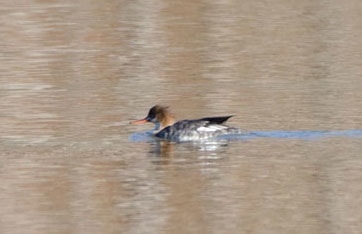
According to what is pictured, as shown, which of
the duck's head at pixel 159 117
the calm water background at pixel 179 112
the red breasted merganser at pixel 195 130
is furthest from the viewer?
the duck's head at pixel 159 117

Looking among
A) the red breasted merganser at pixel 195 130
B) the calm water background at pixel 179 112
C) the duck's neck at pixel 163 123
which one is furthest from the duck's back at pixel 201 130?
the duck's neck at pixel 163 123

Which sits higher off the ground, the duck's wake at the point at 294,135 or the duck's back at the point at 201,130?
the duck's back at the point at 201,130

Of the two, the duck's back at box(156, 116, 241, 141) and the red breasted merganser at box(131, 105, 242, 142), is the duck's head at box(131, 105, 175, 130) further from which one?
the duck's back at box(156, 116, 241, 141)

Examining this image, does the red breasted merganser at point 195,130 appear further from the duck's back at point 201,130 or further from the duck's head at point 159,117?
the duck's head at point 159,117

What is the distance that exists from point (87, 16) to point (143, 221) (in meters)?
23.0

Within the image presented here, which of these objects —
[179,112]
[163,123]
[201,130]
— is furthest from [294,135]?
[179,112]

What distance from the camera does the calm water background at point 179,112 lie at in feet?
36.7

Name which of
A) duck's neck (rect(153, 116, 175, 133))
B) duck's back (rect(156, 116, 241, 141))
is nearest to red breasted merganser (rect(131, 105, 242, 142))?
duck's back (rect(156, 116, 241, 141))

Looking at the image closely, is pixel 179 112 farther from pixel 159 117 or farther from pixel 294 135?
pixel 294 135

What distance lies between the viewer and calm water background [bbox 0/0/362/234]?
1117cm

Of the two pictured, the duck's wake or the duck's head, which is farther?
the duck's head

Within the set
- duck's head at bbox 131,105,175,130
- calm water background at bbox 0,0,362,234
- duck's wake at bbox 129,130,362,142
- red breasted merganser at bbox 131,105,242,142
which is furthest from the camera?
duck's head at bbox 131,105,175,130

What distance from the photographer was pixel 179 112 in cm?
1867

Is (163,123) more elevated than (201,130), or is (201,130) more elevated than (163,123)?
(201,130)
